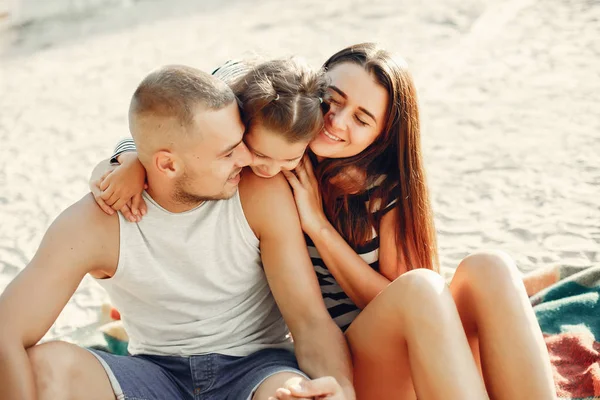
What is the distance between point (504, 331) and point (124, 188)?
103cm

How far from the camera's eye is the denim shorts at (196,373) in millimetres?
2037

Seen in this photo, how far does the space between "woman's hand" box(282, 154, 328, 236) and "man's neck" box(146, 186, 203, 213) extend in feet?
0.94

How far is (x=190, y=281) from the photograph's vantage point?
219 centimetres

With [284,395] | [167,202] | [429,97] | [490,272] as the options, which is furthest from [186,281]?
[429,97]

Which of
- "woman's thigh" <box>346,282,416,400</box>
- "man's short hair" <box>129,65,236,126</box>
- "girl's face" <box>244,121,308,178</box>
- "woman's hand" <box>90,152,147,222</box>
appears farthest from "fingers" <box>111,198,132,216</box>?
"woman's thigh" <box>346,282,416,400</box>

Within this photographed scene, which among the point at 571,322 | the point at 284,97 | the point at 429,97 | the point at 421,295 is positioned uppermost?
the point at 284,97

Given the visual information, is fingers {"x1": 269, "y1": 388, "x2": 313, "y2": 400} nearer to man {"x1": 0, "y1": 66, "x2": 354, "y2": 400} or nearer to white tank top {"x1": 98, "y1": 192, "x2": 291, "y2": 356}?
man {"x1": 0, "y1": 66, "x2": 354, "y2": 400}

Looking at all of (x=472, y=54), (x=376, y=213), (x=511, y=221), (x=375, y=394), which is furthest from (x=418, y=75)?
(x=375, y=394)

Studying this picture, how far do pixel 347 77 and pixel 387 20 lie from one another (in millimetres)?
4011

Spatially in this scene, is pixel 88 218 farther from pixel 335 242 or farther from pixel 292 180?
pixel 335 242

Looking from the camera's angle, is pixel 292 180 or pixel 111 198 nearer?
pixel 111 198

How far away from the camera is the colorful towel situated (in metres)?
2.49

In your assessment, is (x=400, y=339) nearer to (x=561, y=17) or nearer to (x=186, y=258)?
(x=186, y=258)

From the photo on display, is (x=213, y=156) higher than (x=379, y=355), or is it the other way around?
(x=213, y=156)
